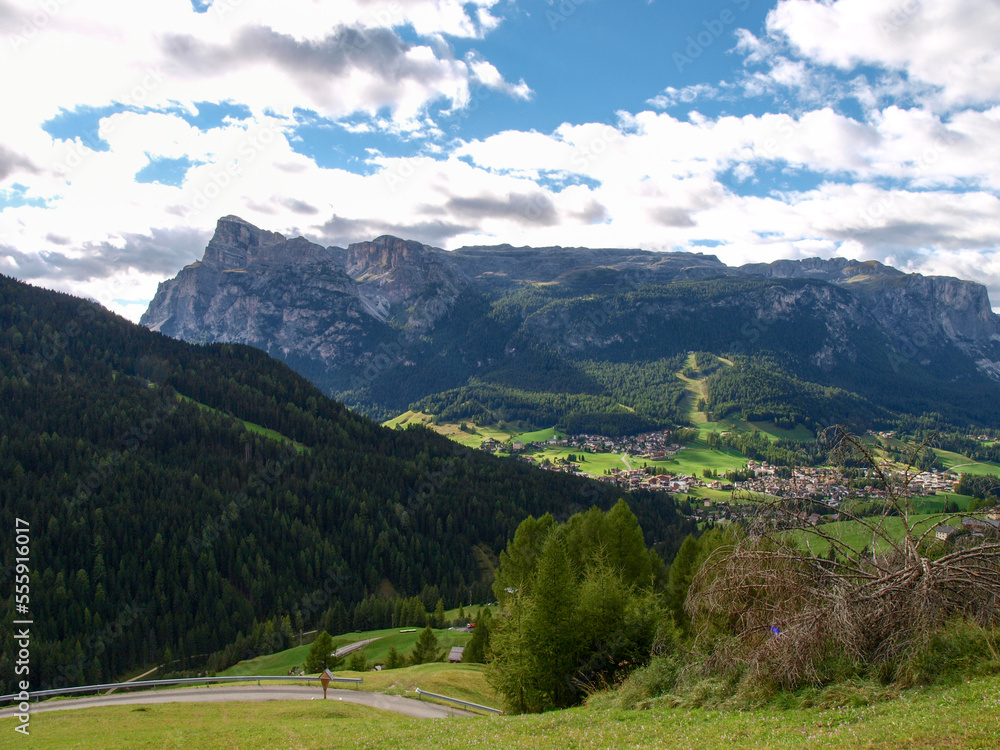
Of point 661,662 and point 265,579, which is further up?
point 661,662

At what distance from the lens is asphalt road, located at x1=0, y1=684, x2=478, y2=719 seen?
37375 mm

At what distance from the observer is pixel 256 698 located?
132ft

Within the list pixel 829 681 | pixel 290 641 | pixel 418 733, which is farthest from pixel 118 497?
pixel 829 681

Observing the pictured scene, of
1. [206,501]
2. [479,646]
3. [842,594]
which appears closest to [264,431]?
[206,501]

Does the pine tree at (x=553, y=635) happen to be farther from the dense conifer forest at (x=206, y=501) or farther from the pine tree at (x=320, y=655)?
the dense conifer forest at (x=206, y=501)

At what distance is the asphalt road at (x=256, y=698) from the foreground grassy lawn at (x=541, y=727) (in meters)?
2.46

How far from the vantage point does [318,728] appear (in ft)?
93.6

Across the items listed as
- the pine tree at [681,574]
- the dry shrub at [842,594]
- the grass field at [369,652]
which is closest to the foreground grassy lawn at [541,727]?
the dry shrub at [842,594]

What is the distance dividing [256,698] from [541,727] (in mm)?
28817

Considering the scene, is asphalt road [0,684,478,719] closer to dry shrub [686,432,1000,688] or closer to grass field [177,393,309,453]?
dry shrub [686,432,1000,688]

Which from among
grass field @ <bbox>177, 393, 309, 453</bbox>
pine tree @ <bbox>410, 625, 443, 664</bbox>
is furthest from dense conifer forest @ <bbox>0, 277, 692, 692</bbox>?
pine tree @ <bbox>410, 625, 443, 664</bbox>

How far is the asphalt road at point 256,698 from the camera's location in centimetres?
3738

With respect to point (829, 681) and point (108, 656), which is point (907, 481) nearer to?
point (829, 681)

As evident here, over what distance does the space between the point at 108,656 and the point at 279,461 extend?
64853 millimetres
